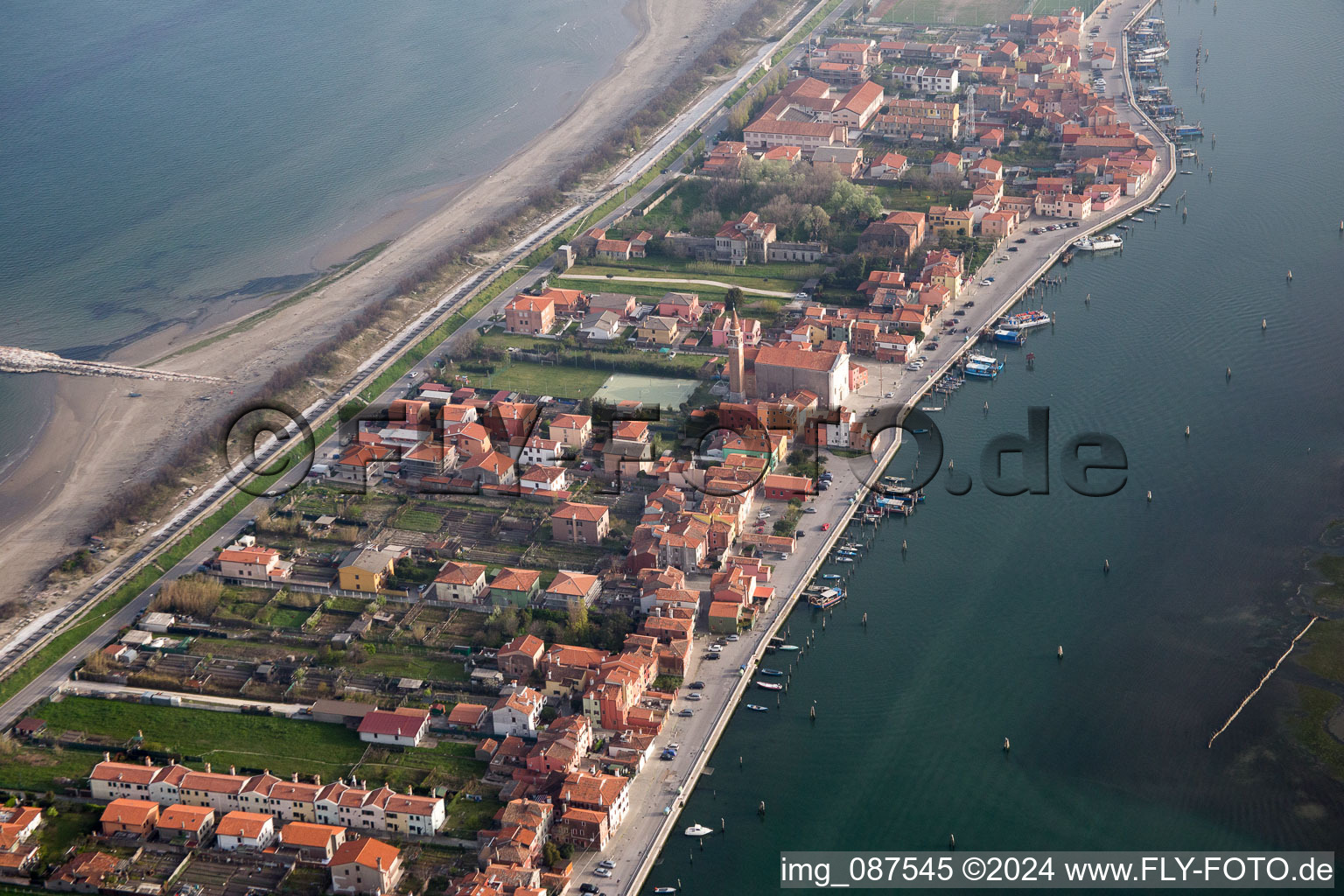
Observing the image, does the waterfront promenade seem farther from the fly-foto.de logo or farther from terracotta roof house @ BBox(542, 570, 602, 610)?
terracotta roof house @ BBox(542, 570, 602, 610)

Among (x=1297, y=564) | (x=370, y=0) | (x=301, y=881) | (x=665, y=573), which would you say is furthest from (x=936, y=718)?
(x=370, y=0)

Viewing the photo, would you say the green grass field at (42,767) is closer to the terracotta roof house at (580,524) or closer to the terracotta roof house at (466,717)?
the terracotta roof house at (466,717)

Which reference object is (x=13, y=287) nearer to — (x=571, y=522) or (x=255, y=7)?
(x=571, y=522)

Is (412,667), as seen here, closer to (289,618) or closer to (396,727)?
(396,727)

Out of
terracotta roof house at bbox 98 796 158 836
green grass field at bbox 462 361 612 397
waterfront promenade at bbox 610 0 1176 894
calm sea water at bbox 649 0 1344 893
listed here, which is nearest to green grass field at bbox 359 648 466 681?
waterfront promenade at bbox 610 0 1176 894

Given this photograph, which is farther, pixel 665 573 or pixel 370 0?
pixel 370 0

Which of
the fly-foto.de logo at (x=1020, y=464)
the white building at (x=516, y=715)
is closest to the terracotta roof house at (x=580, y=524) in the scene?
the white building at (x=516, y=715)
